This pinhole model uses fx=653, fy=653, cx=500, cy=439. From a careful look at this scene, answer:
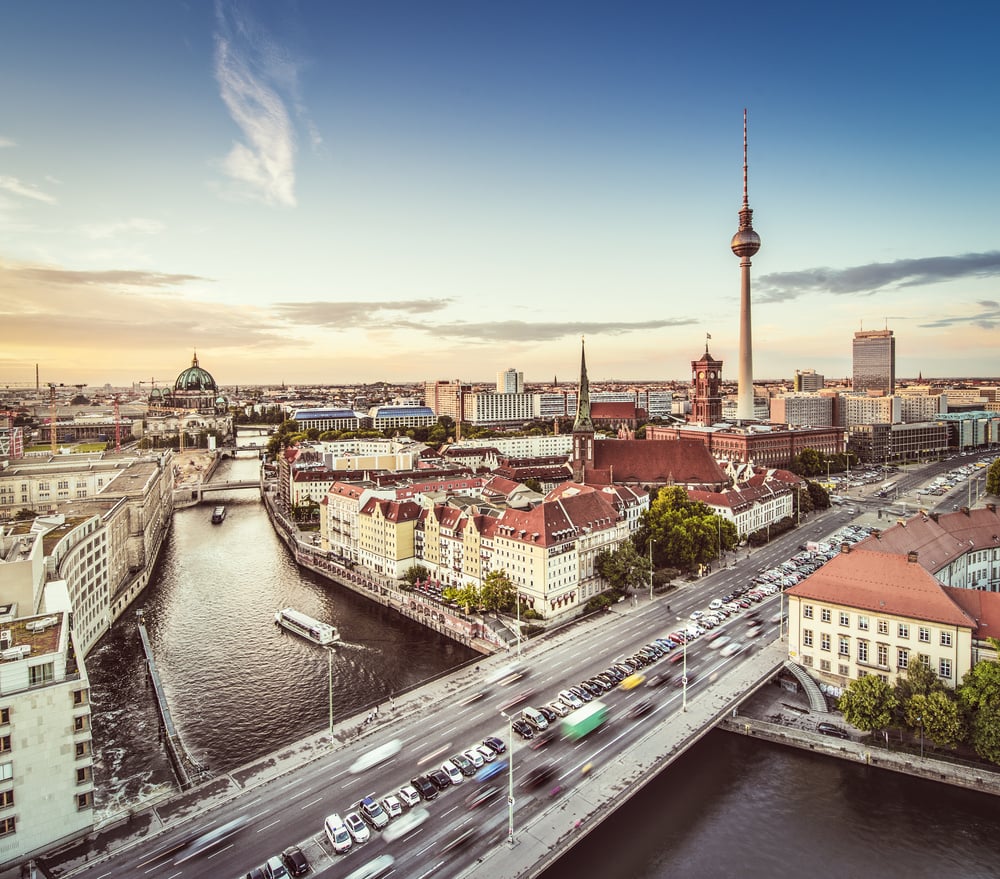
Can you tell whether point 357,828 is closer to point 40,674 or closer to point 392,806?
point 392,806

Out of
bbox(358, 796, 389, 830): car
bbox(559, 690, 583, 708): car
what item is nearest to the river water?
bbox(559, 690, 583, 708): car

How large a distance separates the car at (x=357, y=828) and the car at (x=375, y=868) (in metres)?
1.08

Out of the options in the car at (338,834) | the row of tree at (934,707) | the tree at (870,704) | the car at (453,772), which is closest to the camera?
the car at (338,834)

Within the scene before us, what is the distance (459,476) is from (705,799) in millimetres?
60164

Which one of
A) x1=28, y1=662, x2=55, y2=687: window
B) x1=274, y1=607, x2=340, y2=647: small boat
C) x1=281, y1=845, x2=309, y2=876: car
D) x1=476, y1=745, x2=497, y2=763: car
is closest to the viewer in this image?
x1=281, y1=845, x2=309, y2=876: car

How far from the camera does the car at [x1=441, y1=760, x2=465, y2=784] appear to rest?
2808 cm

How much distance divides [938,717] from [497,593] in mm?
28477

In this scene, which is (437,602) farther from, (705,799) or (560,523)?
(705,799)

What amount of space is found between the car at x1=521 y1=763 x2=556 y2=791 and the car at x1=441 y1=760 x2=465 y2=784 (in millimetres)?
2685

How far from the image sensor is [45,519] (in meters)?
52.3

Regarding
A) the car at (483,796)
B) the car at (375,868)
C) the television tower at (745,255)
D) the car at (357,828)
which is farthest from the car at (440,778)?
the television tower at (745,255)

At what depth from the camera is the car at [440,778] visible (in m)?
27.8

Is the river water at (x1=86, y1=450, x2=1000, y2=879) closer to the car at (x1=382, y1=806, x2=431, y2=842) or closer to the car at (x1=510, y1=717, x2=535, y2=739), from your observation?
the car at (x1=510, y1=717, x2=535, y2=739)

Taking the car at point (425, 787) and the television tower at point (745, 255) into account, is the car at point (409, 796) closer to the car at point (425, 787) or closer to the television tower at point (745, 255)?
the car at point (425, 787)
